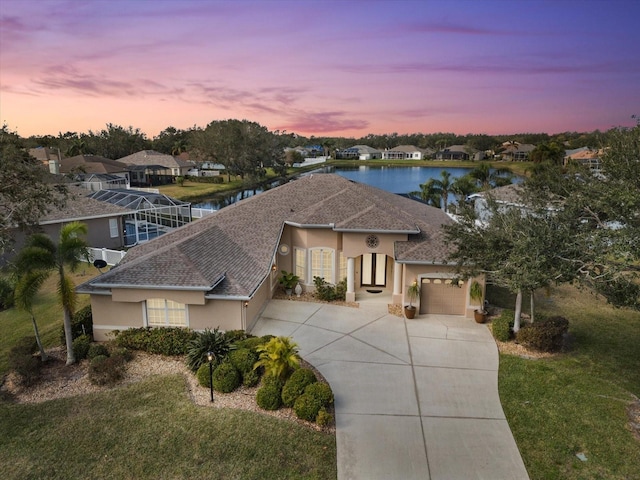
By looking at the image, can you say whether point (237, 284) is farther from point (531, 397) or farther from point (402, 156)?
point (402, 156)

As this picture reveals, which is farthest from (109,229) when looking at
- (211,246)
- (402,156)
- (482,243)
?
(402,156)

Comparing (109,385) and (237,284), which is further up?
(237,284)

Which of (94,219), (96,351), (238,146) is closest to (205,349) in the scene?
(96,351)

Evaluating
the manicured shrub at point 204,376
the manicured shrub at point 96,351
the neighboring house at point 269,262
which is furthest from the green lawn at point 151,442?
the neighboring house at point 269,262

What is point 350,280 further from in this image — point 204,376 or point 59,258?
point 59,258

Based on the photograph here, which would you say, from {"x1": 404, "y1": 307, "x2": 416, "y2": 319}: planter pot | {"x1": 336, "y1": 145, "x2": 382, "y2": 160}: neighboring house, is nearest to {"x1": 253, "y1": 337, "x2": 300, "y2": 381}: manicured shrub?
{"x1": 404, "y1": 307, "x2": 416, "y2": 319}: planter pot
